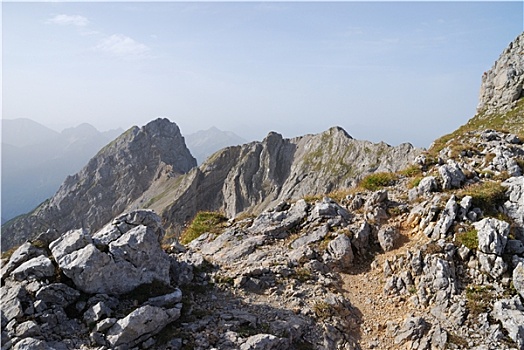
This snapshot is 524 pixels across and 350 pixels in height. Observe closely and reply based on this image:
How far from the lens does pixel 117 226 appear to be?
15805 mm

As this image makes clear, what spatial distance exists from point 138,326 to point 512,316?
12.5 m

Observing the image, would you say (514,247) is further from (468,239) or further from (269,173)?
(269,173)

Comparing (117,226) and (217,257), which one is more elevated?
(117,226)

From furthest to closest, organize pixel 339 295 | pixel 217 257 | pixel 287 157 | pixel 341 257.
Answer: pixel 287 157
pixel 217 257
pixel 341 257
pixel 339 295

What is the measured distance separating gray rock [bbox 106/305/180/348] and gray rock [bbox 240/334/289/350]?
9.12 ft

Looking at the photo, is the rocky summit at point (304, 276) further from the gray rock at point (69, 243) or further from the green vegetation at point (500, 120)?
the green vegetation at point (500, 120)

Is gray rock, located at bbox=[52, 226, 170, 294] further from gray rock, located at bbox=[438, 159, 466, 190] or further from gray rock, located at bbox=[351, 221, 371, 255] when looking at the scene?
gray rock, located at bbox=[438, 159, 466, 190]

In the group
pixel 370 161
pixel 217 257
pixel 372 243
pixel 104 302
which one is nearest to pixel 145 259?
pixel 104 302

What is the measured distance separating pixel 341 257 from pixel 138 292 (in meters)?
9.26

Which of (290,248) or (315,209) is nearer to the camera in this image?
(290,248)

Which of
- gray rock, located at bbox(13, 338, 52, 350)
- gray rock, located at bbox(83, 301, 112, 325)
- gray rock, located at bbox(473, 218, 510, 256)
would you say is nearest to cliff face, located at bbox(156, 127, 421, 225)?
gray rock, located at bbox(473, 218, 510, 256)

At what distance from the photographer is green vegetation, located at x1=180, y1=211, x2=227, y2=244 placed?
72.5ft

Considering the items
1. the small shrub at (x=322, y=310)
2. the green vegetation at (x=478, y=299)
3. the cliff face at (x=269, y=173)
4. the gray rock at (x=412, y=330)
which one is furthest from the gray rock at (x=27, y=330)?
the cliff face at (x=269, y=173)

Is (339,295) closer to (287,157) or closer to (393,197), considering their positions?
(393,197)
